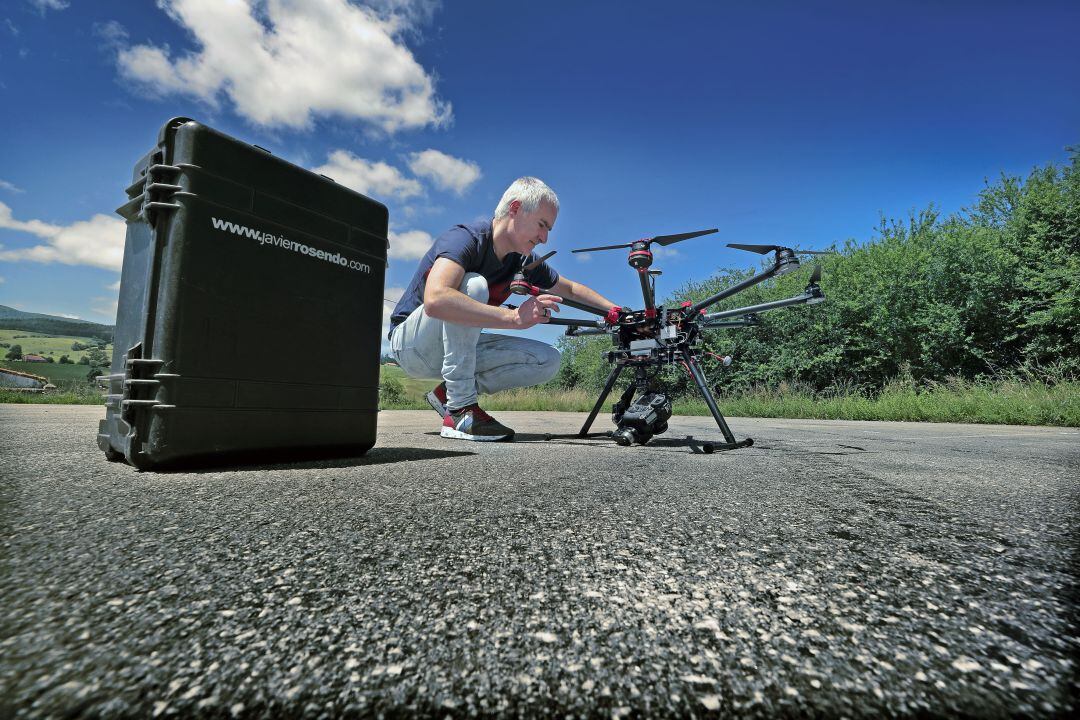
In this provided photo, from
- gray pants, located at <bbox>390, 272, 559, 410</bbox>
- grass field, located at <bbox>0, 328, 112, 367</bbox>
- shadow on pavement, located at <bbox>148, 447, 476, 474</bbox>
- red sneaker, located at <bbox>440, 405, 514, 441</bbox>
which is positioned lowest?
shadow on pavement, located at <bbox>148, 447, 476, 474</bbox>

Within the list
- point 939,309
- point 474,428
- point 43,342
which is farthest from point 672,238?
point 43,342

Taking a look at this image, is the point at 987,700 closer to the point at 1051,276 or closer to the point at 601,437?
the point at 601,437

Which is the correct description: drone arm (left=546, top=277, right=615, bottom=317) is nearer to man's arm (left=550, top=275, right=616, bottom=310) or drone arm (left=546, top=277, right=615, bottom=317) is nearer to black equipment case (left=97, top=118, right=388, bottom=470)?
man's arm (left=550, top=275, right=616, bottom=310)

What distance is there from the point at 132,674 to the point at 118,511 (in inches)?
26.7

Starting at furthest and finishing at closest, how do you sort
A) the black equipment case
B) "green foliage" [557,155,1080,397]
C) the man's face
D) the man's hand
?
"green foliage" [557,155,1080,397] < the man's face < the man's hand < the black equipment case

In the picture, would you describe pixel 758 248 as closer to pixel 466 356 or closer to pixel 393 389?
pixel 466 356

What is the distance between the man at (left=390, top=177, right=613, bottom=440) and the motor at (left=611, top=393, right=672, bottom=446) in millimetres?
627

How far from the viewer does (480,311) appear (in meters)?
2.39

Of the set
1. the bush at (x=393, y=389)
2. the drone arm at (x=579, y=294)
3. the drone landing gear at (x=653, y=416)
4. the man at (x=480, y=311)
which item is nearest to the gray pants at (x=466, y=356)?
the man at (x=480, y=311)

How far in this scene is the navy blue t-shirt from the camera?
9.02 ft

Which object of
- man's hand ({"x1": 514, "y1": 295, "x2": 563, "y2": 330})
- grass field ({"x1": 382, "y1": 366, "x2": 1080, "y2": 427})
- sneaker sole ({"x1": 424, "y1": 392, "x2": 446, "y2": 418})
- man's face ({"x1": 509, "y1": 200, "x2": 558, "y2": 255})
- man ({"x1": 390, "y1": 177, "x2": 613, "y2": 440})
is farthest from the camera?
grass field ({"x1": 382, "y1": 366, "x2": 1080, "y2": 427})

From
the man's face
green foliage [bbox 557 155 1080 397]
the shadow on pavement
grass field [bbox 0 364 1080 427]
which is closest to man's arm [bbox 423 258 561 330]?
the man's face

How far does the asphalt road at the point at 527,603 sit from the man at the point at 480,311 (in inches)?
55.3

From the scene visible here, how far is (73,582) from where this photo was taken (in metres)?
0.58
